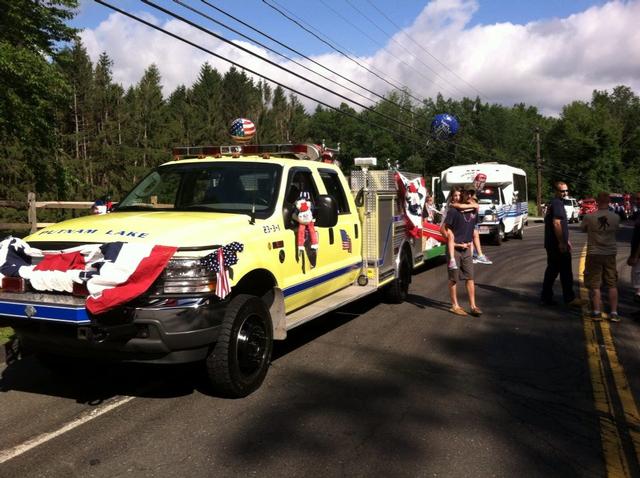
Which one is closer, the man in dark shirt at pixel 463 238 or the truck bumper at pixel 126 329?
the truck bumper at pixel 126 329

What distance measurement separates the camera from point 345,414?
14.0 feet

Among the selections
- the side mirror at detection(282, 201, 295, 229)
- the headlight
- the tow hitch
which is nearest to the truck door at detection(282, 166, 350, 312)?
the side mirror at detection(282, 201, 295, 229)

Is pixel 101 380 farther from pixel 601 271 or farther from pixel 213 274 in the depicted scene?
pixel 601 271

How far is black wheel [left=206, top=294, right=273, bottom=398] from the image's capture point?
434 cm

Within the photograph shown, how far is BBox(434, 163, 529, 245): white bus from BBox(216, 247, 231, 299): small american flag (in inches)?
631

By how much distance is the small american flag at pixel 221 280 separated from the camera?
13.4ft

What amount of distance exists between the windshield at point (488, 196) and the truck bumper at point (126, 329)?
17332 millimetres

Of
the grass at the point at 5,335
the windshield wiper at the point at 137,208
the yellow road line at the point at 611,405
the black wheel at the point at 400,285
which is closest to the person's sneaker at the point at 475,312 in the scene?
the black wheel at the point at 400,285

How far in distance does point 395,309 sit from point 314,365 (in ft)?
10.1

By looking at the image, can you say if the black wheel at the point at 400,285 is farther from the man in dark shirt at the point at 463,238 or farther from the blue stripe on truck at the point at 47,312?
the blue stripe on truck at the point at 47,312

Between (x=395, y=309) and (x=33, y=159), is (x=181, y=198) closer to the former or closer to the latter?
(x=395, y=309)

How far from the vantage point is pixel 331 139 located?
76625mm

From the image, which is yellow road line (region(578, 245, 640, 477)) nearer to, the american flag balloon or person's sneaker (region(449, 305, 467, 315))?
person's sneaker (region(449, 305, 467, 315))

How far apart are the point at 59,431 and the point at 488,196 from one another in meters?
18.4
